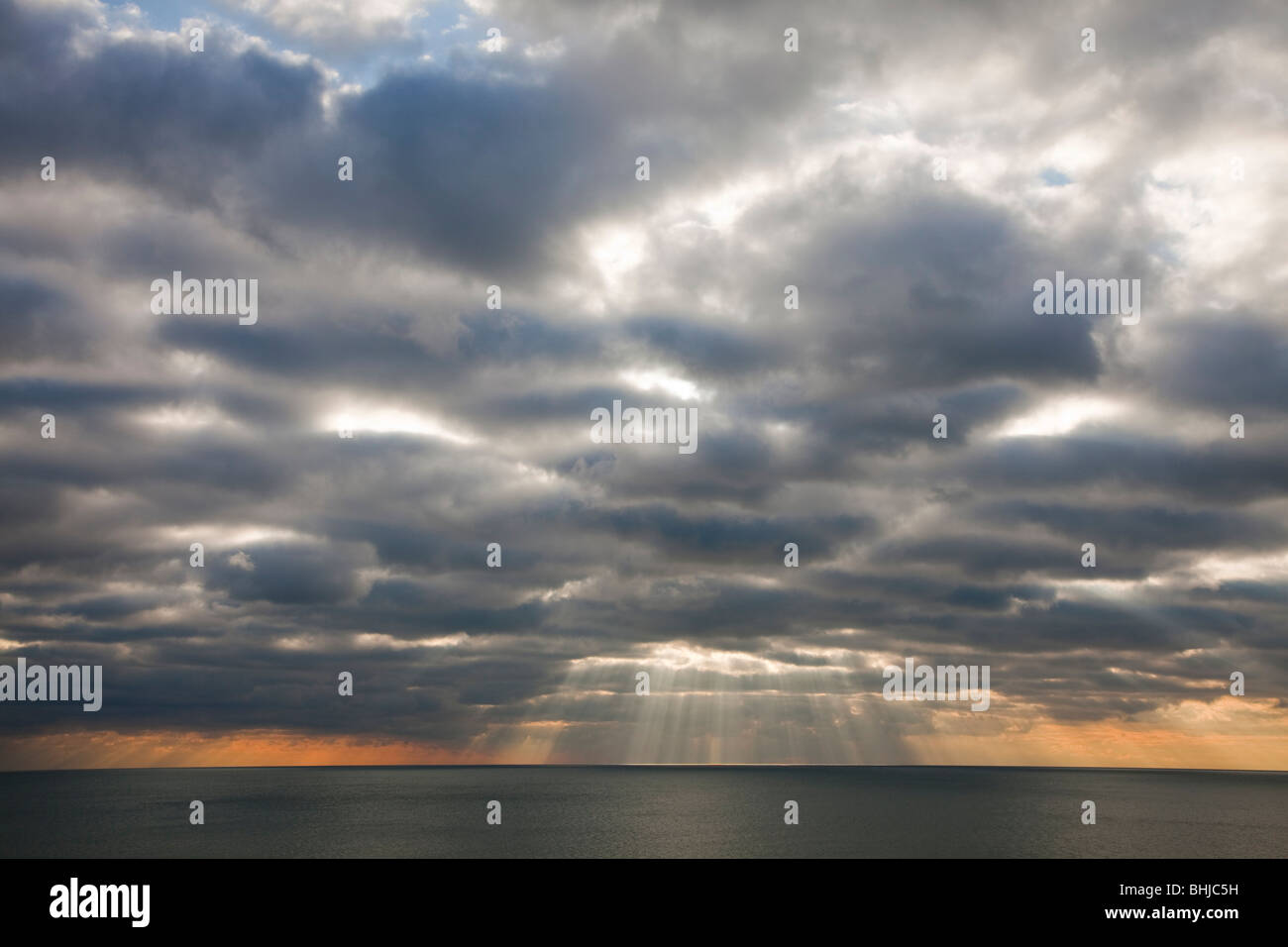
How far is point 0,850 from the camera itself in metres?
191
